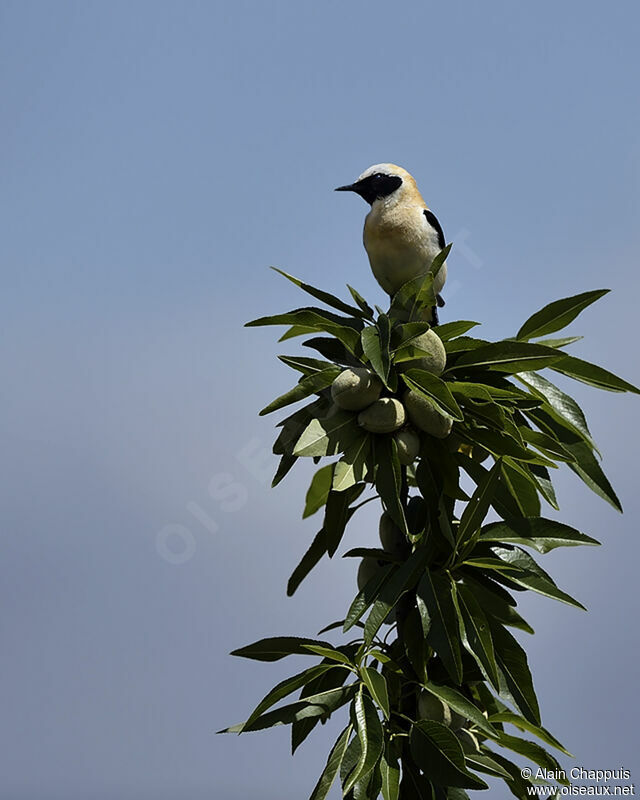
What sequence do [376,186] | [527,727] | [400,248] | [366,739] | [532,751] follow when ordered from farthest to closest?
[376,186]
[400,248]
[527,727]
[532,751]
[366,739]

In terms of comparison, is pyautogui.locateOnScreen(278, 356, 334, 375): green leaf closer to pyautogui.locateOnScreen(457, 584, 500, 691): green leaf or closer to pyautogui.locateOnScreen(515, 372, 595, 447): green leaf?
pyautogui.locateOnScreen(515, 372, 595, 447): green leaf

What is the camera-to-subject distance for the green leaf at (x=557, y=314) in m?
3.22

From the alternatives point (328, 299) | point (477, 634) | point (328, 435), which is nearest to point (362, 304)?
point (328, 299)

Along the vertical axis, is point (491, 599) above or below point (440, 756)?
above

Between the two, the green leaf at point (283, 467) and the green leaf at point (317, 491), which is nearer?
the green leaf at point (283, 467)

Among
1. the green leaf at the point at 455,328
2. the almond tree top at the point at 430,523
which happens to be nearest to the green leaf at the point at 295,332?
the almond tree top at the point at 430,523

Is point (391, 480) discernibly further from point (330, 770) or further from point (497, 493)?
point (330, 770)

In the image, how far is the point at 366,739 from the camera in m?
2.70

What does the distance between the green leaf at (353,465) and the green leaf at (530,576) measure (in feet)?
1.70

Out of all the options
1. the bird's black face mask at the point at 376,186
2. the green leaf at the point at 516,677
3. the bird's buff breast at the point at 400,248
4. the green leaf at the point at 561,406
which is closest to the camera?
the green leaf at the point at 516,677

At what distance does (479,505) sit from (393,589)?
0.35m

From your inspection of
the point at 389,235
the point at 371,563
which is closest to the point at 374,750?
the point at 371,563

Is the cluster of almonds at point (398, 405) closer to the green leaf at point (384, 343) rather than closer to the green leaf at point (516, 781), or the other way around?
the green leaf at point (384, 343)

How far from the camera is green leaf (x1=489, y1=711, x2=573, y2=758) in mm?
3076
